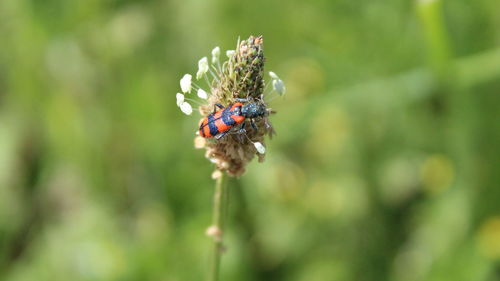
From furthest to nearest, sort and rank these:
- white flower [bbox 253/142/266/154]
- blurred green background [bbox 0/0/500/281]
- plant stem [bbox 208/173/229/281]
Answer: blurred green background [bbox 0/0/500/281], plant stem [bbox 208/173/229/281], white flower [bbox 253/142/266/154]

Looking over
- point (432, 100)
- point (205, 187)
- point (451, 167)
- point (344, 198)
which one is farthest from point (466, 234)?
point (205, 187)

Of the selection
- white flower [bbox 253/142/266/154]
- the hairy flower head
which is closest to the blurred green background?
the hairy flower head

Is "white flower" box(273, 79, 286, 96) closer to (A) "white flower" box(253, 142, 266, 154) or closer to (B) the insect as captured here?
(B) the insect

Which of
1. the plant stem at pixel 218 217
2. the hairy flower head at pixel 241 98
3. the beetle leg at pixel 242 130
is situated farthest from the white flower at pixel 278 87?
the plant stem at pixel 218 217

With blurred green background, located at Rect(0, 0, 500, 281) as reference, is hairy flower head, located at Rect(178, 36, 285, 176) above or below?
below

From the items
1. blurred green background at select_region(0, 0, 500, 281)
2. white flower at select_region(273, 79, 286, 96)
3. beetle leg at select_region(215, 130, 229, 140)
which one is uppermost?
blurred green background at select_region(0, 0, 500, 281)

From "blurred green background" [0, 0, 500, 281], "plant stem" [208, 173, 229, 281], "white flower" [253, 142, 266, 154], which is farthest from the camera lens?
A: "blurred green background" [0, 0, 500, 281]

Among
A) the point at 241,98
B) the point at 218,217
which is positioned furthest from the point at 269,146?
the point at 241,98
